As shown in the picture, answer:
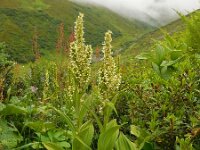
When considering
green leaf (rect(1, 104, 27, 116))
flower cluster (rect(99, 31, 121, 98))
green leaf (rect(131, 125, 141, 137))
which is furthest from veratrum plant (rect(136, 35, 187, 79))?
green leaf (rect(1, 104, 27, 116))

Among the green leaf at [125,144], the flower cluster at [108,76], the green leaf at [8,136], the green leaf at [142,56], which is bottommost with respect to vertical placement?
the green leaf at [8,136]

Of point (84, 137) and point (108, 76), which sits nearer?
point (84, 137)

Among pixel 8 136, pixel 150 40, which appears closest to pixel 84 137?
pixel 8 136

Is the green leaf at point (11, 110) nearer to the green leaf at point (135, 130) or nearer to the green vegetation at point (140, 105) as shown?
the green vegetation at point (140, 105)

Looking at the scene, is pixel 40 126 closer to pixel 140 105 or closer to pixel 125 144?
pixel 140 105

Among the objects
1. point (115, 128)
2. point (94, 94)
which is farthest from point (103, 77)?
point (115, 128)

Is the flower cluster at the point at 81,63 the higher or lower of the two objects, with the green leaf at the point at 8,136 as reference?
higher

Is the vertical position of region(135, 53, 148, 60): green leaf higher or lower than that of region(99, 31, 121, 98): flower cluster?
higher

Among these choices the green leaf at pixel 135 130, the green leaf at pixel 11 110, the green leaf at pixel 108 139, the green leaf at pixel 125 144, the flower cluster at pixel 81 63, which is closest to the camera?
the green leaf at pixel 125 144

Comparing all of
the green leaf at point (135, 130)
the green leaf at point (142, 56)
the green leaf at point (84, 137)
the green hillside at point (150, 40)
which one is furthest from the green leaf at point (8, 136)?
the green leaf at point (142, 56)

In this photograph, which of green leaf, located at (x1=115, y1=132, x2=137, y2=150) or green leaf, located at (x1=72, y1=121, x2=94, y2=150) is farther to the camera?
green leaf, located at (x1=72, y1=121, x2=94, y2=150)

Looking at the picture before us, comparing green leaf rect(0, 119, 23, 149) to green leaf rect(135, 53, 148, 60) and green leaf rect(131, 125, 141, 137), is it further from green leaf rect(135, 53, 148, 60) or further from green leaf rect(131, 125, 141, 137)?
green leaf rect(135, 53, 148, 60)

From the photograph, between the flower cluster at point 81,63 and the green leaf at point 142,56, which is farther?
the flower cluster at point 81,63

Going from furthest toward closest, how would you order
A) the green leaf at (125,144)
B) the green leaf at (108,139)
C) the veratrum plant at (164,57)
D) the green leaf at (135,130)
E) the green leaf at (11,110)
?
the green leaf at (11,110) → the green leaf at (135,130) → the green leaf at (108,139) → the green leaf at (125,144) → the veratrum plant at (164,57)
